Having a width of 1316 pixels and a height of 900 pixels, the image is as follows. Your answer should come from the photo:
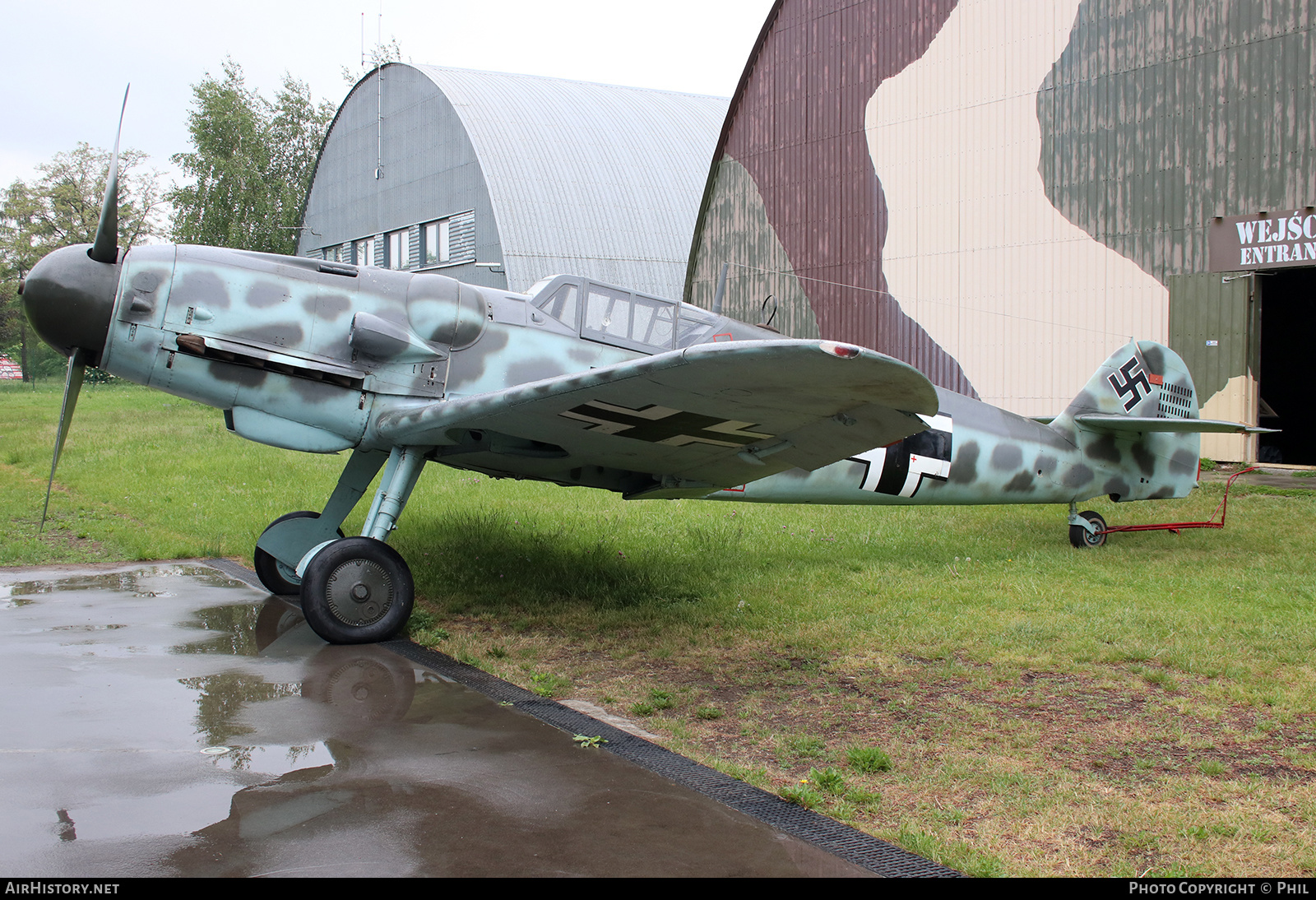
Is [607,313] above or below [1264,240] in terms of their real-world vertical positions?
below

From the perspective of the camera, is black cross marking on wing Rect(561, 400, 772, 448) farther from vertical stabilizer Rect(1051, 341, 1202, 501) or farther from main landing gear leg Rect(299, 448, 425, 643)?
vertical stabilizer Rect(1051, 341, 1202, 501)

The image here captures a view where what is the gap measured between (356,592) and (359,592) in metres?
0.02

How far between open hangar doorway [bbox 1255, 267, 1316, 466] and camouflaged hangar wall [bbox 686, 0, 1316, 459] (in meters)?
5.69

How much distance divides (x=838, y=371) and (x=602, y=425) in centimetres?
165

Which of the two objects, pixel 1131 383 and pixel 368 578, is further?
pixel 1131 383

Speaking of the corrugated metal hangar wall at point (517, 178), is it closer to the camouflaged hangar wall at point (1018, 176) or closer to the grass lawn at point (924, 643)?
the camouflaged hangar wall at point (1018, 176)

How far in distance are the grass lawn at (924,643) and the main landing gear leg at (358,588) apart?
0.31 metres

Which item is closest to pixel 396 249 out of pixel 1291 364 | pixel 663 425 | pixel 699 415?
pixel 1291 364

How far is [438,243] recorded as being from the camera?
26.0 m

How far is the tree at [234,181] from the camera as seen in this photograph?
43844 millimetres

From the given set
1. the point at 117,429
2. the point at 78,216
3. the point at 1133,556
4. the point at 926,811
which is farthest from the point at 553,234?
the point at 78,216

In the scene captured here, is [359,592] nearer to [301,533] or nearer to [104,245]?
[301,533]

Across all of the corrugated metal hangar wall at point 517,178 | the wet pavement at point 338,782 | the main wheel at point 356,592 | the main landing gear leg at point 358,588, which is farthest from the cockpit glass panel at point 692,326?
the corrugated metal hangar wall at point 517,178

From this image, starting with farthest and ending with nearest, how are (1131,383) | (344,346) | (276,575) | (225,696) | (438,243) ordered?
1. (438,243)
2. (1131,383)
3. (276,575)
4. (344,346)
5. (225,696)
